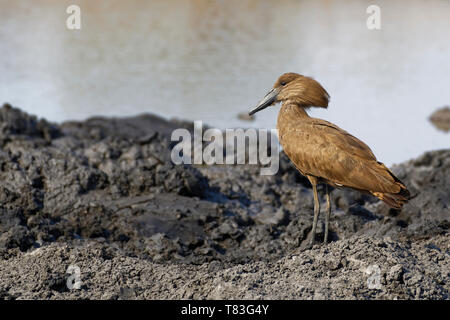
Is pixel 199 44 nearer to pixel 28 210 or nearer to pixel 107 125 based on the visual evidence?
pixel 107 125

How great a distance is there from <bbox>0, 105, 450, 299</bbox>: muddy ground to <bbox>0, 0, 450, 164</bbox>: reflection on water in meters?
4.11

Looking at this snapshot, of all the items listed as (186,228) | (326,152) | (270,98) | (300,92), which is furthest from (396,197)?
(186,228)

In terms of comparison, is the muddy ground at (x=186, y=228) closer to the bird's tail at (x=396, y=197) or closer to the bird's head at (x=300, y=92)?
the bird's tail at (x=396, y=197)

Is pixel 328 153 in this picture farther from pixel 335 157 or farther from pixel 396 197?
pixel 396 197

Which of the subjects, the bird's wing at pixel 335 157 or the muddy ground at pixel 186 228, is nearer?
the muddy ground at pixel 186 228

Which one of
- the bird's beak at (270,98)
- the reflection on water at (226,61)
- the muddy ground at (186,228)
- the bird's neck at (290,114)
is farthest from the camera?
the reflection on water at (226,61)

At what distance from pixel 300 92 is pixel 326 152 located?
0.95m

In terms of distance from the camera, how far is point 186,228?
356 inches

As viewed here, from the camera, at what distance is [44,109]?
16422 mm

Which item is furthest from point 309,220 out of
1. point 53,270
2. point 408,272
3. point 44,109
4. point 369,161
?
point 44,109

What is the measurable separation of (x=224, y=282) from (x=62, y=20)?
20.8 meters

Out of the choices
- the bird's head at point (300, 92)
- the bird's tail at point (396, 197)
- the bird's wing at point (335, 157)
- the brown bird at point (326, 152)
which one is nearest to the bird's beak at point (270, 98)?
the bird's head at point (300, 92)

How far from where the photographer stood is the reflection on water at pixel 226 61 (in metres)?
16.7

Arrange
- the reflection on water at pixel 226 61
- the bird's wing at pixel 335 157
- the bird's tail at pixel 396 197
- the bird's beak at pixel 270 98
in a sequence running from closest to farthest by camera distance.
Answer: the bird's tail at pixel 396 197 < the bird's wing at pixel 335 157 < the bird's beak at pixel 270 98 < the reflection on water at pixel 226 61
